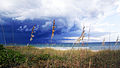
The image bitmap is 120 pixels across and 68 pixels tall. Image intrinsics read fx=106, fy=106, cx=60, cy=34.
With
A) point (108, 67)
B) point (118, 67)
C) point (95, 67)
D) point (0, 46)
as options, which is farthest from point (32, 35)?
point (118, 67)

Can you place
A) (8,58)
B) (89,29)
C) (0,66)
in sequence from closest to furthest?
(0,66) < (8,58) < (89,29)

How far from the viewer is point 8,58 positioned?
353 cm

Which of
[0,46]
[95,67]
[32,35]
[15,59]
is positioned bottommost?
[95,67]

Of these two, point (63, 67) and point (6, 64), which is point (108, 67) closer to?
point (63, 67)

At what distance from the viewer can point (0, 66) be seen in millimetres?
3094

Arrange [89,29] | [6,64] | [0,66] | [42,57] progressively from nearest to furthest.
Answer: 1. [0,66]
2. [6,64]
3. [89,29]
4. [42,57]

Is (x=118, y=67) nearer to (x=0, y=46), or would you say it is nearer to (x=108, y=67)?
(x=108, y=67)

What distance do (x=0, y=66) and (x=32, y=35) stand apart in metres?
1.30

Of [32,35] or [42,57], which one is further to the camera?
[42,57]

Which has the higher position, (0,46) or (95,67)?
(0,46)

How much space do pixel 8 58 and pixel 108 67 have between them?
10.7ft

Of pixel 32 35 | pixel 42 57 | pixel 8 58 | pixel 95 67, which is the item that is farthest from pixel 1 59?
pixel 95 67

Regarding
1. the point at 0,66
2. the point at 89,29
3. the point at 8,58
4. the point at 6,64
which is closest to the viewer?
the point at 0,66

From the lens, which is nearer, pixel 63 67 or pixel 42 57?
pixel 63 67
